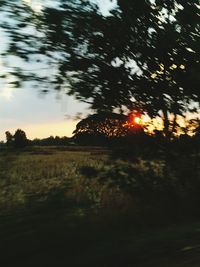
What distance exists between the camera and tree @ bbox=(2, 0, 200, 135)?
45.6 feet

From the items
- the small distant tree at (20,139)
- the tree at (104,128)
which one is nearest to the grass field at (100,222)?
the tree at (104,128)

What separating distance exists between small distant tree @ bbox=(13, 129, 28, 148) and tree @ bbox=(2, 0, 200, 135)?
1.78 metres

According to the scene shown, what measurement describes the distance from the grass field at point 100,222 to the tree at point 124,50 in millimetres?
1748

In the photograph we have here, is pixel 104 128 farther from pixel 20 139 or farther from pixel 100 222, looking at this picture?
pixel 100 222

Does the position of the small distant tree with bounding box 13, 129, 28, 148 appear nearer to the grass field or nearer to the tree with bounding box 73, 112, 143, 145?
the grass field

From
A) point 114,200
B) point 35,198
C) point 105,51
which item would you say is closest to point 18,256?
point 35,198

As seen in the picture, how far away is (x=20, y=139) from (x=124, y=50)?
12.7 feet

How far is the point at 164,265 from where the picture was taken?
7.50 meters

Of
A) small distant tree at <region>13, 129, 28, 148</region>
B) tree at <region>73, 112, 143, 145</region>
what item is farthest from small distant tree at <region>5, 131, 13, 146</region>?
tree at <region>73, 112, 143, 145</region>

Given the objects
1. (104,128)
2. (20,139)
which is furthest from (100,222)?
(20,139)

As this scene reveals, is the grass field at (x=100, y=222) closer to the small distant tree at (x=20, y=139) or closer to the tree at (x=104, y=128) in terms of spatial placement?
the tree at (x=104, y=128)

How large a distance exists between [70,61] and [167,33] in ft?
9.64

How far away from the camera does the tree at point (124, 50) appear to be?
547 inches

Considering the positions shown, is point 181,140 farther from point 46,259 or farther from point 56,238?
point 46,259
